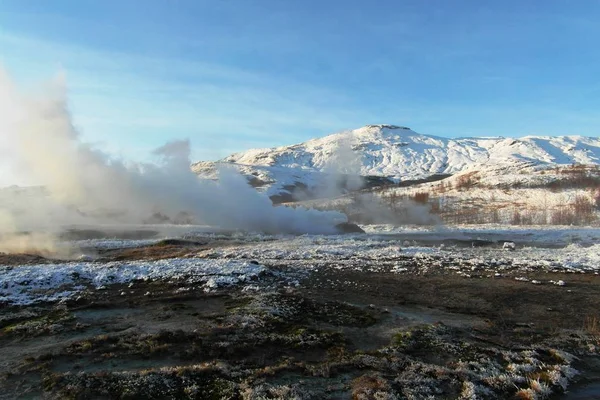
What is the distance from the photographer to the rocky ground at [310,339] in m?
9.53

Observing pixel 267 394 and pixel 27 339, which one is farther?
pixel 27 339

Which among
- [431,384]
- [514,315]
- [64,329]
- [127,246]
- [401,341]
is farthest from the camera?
[127,246]

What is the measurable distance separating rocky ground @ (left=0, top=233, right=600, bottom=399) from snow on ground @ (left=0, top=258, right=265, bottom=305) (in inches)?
18.4

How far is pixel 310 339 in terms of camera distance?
12.7m

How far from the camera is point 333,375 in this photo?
10.3 m

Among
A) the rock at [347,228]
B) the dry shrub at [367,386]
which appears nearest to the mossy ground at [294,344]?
the dry shrub at [367,386]

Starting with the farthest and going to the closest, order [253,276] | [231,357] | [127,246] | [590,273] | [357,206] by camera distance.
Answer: [357,206] → [127,246] → [590,273] → [253,276] → [231,357]

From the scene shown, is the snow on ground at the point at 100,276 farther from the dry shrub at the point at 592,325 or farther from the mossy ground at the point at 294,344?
the dry shrub at the point at 592,325

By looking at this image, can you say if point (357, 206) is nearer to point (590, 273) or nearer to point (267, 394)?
point (590, 273)

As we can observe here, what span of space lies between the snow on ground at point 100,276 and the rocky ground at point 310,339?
Result: 1.54ft

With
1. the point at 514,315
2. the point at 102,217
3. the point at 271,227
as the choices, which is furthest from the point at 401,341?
the point at 102,217

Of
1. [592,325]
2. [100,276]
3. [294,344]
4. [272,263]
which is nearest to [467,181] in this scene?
[272,263]

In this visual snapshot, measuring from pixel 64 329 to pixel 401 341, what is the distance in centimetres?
1046

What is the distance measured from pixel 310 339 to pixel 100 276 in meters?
13.8
